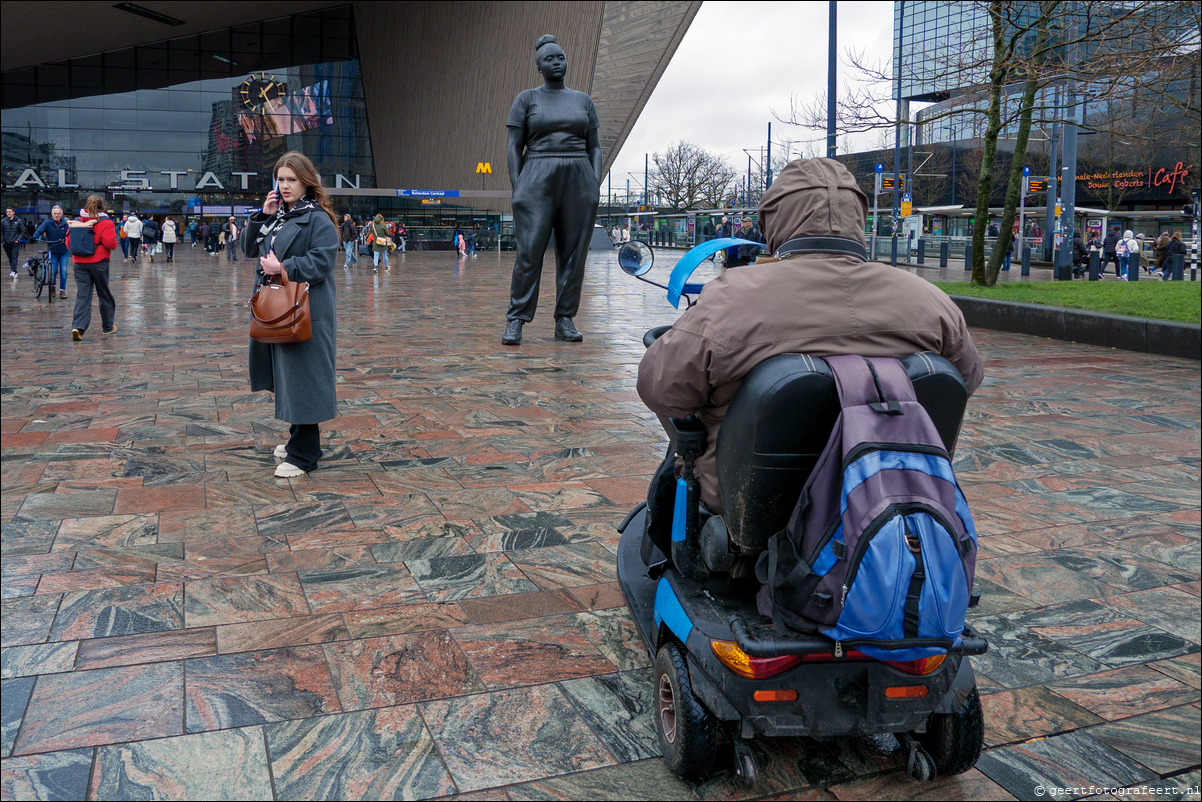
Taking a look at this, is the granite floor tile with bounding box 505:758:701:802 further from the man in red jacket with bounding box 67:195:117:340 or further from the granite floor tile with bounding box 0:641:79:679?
the man in red jacket with bounding box 67:195:117:340

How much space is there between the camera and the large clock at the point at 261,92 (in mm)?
56188

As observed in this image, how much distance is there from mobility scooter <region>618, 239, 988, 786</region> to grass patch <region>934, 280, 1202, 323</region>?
1014 centimetres

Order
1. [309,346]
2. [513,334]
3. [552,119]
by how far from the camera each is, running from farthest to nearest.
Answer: [513,334]
[552,119]
[309,346]

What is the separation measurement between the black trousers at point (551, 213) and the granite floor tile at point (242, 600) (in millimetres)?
6370

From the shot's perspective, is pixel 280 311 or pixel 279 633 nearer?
pixel 279 633

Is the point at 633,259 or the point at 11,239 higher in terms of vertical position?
the point at 11,239

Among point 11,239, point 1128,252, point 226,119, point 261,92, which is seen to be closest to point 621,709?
point 11,239

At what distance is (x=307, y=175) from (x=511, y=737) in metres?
3.34

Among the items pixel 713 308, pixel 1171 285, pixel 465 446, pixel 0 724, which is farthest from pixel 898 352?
pixel 1171 285

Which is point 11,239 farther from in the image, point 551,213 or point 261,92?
point 261,92

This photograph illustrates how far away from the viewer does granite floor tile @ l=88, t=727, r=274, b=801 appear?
2416 millimetres

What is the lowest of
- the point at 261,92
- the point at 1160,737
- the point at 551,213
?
the point at 1160,737

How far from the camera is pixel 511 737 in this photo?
2.72m

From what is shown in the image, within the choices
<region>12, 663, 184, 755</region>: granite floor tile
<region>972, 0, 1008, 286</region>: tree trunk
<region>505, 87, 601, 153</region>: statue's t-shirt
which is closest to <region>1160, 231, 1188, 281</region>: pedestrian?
<region>972, 0, 1008, 286</region>: tree trunk
